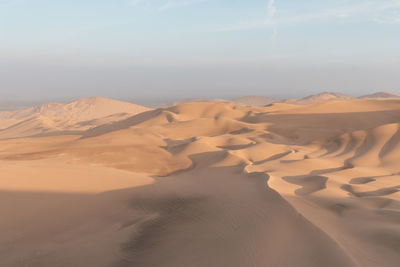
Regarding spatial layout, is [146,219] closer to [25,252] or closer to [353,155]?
[25,252]

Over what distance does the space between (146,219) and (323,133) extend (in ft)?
31.4

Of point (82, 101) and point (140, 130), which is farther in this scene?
point (82, 101)

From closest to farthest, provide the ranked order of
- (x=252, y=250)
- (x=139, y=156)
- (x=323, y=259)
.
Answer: (x=323, y=259) < (x=252, y=250) < (x=139, y=156)

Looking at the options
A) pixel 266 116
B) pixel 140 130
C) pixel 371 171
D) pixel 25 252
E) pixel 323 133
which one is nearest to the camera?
pixel 25 252

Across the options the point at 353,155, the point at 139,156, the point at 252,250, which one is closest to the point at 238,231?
the point at 252,250

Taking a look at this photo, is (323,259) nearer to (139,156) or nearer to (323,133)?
(139,156)

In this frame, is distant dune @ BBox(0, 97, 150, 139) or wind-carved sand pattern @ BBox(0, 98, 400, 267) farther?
distant dune @ BBox(0, 97, 150, 139)

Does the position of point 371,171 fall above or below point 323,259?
below

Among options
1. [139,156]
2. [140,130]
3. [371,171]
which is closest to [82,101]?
[140,130]

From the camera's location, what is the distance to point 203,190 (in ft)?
13.6

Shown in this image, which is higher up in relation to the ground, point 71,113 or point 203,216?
point 203,216

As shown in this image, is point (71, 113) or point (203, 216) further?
point (71, 113)

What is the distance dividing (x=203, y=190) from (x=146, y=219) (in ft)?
3.25

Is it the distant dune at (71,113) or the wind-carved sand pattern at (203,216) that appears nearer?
the wind-carved sand pattern at (203,216)
